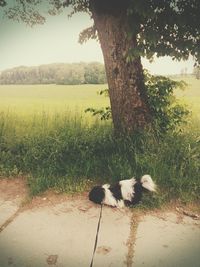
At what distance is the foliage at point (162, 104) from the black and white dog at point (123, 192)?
1.96 m

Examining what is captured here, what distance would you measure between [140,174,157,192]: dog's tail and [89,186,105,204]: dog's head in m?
0.62

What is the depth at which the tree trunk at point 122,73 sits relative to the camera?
22.2ft

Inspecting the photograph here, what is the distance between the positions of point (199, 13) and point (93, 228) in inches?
176

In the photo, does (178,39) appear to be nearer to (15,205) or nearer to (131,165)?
(131,165)

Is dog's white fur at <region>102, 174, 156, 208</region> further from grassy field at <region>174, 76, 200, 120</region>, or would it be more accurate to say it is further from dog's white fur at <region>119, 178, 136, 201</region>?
grassy field at <region>174, 76, 200, 120</region>

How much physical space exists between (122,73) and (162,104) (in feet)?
3.95

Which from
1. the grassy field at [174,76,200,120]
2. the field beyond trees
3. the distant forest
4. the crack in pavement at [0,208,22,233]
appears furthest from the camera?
the distant forest

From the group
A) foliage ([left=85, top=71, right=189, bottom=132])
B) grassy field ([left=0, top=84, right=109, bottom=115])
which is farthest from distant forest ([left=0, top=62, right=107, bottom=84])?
foliage ([left=85, top=71, right=189, bottom=132])

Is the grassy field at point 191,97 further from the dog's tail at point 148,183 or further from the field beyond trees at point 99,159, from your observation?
the dog's tail at point 148,183

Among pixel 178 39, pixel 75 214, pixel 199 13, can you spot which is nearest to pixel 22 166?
pixel 75 214

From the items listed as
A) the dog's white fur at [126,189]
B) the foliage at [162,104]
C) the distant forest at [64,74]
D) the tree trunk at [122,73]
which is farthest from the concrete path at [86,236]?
the distant forest at [64,74]

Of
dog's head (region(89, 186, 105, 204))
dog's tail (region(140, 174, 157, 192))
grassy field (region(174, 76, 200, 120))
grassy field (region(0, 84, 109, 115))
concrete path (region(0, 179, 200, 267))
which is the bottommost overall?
concrete path (region(0, 179, 200, 267))

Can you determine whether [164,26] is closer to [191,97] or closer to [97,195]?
[97,195]

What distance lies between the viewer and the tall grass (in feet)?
18.5
